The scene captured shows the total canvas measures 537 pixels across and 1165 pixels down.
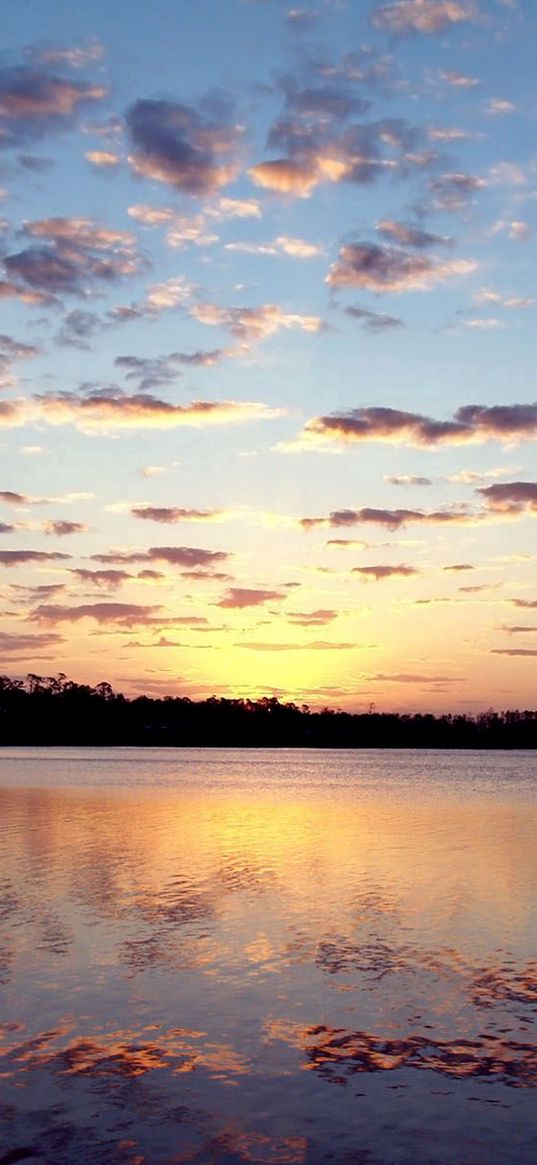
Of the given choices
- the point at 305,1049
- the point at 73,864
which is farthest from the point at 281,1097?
the point at 73,864

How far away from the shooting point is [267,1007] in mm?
18531

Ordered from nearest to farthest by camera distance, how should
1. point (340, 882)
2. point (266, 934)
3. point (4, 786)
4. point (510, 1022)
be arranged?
point (510, 1022)
point (266, 934)
point (340, 882)
point (4, 786)

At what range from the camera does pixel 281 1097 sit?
46.7ft

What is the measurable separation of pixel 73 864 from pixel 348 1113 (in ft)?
77.6

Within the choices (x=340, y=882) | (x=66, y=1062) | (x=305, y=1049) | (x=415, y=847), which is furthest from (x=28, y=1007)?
(x=415, y=847)

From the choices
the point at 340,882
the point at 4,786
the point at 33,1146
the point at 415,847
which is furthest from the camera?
the point at 4,786

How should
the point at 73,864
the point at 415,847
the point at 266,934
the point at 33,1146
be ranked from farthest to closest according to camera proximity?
the point at 415,847 < the point at 73,864 < the point at 266,934 < the point at 33,1146

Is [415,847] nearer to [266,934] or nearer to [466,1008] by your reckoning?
[266,934]

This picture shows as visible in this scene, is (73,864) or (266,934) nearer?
(266,934)

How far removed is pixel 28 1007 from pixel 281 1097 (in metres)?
5.64

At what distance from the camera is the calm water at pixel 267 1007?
1298 centimetres

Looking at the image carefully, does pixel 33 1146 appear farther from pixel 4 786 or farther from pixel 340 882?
pixel 4 786

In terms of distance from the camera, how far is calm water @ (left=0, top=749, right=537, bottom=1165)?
12984 millimetres

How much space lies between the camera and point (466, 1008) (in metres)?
18.5
